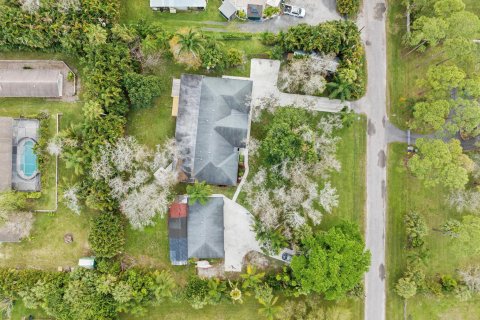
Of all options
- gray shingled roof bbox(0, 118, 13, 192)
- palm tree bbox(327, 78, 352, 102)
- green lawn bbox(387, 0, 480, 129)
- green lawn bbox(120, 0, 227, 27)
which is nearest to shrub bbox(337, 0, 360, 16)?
green lawn bbox(387, 0, 480, 129)

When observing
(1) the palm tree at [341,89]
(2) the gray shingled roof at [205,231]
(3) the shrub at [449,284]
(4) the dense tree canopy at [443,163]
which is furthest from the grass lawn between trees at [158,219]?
(3) the shrub at [449,284]

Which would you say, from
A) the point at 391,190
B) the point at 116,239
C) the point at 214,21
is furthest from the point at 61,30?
the point at 391,190

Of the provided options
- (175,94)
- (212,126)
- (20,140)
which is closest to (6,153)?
(20,140)

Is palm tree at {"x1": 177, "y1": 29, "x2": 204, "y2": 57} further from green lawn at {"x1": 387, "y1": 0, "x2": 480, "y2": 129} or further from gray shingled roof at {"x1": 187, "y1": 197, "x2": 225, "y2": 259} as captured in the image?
green lawn at {"x1": 387, "y1": 0, "x2": 480, "y2": 129}

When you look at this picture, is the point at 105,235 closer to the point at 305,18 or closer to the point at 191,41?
the point at 191,41

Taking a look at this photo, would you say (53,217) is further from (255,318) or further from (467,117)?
(467,117)

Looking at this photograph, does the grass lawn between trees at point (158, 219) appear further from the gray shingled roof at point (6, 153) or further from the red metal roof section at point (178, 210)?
the gray shingled roof at point (6, 153)
